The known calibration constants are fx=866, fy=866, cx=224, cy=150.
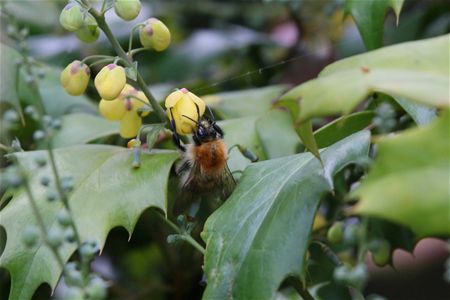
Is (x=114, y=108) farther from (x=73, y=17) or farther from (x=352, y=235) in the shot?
(x=352, y=235)

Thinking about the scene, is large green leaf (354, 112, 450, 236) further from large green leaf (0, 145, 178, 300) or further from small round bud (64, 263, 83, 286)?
large green leaf (0, 145, 178, 300)

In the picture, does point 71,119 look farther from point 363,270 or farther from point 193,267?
point 363,270

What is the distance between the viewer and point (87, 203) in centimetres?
127

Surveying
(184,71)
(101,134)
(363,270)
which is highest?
(363,270)

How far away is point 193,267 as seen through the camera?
1.91 m

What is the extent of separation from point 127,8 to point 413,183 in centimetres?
66

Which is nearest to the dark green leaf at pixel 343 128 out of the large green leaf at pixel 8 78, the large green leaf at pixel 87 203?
the large green leaf at pixel 87 203

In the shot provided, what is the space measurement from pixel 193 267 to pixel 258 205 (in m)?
0.77

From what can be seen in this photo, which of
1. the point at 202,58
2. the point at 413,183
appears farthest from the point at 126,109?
the point at 202,58

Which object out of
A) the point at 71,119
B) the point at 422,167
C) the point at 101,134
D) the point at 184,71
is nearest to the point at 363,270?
the point at 422,167

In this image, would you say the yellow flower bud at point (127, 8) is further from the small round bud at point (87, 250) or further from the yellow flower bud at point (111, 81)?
the small round bud at point (87, 250)

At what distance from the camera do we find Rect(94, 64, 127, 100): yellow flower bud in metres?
1.23

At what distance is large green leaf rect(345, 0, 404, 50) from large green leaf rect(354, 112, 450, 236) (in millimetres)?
632

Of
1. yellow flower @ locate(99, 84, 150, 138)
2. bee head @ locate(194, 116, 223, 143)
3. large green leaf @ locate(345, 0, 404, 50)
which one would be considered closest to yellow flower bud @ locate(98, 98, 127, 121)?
yellow flower @ locate(99, 84, 150, 138)
